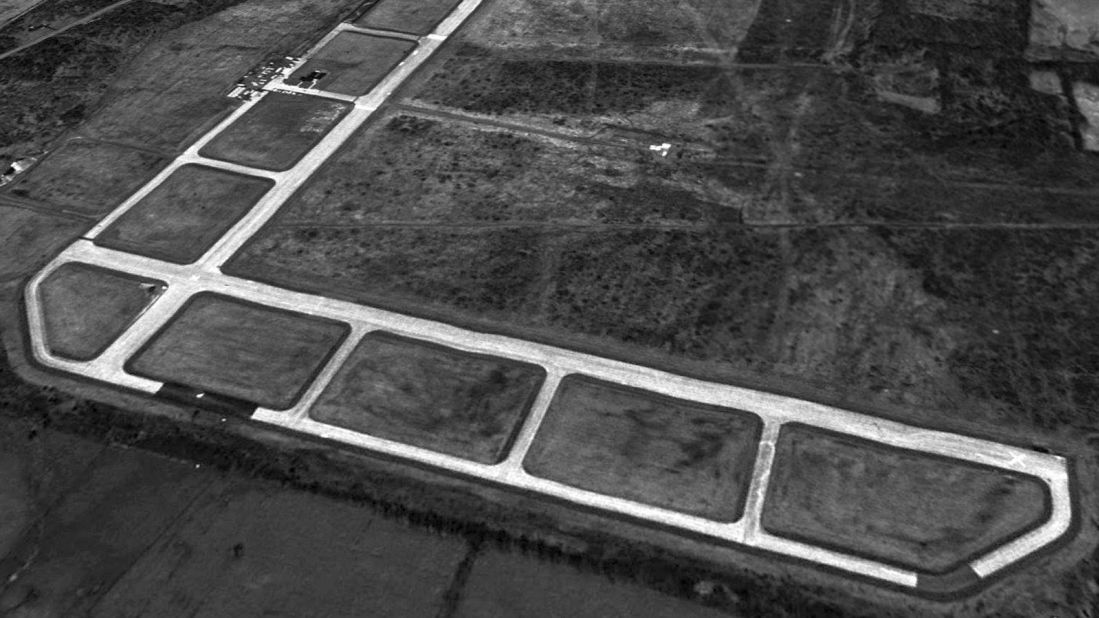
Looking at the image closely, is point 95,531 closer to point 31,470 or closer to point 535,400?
point 31,470

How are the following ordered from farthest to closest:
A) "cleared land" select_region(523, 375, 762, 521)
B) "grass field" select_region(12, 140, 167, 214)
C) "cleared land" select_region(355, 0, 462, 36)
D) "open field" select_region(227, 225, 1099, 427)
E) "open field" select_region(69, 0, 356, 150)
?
"cleared land" select_region(355, 0, 462, 36) → "open field" select_region(69, 0, 356, 150) → "grass field" select_region(12, 140, 167, 214) → "open field" select_region(227, 225, 1099, 427) → "cleared land" select_region(523, 375, 762, 521)

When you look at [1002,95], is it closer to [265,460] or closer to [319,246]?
[319,246]

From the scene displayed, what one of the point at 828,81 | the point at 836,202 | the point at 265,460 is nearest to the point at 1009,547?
the point at 836,202

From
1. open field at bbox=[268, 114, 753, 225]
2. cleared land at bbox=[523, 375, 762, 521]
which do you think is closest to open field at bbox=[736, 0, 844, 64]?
open field at bbox=[268, 114, 753, 225]

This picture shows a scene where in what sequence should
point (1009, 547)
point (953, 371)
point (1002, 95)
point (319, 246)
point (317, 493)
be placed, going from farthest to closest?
point (1002, 95) → point (319, 246) → point (953, 371) → point (317, 493) → point (1009, 547)

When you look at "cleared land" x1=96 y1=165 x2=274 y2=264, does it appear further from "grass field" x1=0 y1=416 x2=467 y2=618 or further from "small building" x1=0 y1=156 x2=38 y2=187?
"grass field" x1=0 y1=416 x2=467 y2=618

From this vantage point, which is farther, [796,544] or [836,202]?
[836,202]
